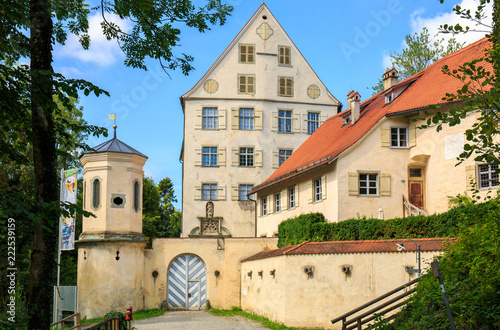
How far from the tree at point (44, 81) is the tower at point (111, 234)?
17.6 meters

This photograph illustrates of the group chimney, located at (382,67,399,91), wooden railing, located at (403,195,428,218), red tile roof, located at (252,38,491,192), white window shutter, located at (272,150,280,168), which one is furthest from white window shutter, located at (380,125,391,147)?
white window shutter, located at (272,150,280,168)

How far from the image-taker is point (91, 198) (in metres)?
27.3

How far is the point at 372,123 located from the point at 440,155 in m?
2.99

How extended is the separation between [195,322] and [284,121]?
19.5 meters

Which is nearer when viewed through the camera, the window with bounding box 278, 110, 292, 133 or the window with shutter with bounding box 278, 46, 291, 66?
the window with bounding box 278, 110, 292, 133

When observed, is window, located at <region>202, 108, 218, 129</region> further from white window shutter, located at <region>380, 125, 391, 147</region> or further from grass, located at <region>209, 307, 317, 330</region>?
white window shutter, located at <region>380, 125, 391, 147</region>

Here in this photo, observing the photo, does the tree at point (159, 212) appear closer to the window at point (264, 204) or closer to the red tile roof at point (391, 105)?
the window at point (264, 204)

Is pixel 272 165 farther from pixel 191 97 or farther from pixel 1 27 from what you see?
pixel 1 27

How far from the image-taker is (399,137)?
81.7 ft

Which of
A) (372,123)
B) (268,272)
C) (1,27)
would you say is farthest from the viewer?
(372,123)

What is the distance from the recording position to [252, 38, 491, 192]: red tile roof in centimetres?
2367

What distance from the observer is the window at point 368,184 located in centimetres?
2448

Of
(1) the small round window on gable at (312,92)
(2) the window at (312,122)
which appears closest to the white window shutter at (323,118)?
(2) the window at (312,122)

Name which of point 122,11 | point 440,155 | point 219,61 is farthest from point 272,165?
point 122,11
